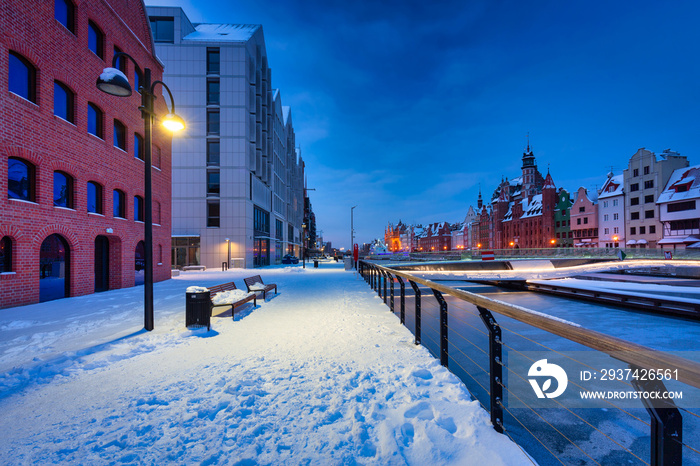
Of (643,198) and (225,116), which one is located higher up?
(225,116)

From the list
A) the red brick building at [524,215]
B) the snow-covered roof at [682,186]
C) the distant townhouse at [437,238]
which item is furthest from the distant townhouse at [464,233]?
the snow-covered roof at [682,186]

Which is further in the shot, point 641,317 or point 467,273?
point 467,273

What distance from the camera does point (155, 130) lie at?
18.2m

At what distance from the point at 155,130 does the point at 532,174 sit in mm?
92180

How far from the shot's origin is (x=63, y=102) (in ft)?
40.3

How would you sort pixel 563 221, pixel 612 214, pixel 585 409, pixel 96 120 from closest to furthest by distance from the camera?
1. pixel 585 409
2. pixel 96 120
3. pixel 612 214
4. pixel 563 221

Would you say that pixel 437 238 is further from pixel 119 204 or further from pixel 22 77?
pixel 22 77

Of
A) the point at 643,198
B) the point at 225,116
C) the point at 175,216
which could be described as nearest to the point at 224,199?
the point at 175,216

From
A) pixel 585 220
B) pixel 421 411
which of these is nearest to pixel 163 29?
pixel 421 411

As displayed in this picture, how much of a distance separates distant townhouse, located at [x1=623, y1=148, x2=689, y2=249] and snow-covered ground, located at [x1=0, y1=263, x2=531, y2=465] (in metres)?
56.0

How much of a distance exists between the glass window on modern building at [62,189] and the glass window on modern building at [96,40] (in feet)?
20.5

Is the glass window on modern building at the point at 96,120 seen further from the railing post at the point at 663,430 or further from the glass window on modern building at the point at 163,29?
the glass window on modern building at the point at 163,29

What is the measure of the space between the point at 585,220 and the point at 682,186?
16.2 meters

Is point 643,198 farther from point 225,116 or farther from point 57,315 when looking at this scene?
point 57,315
